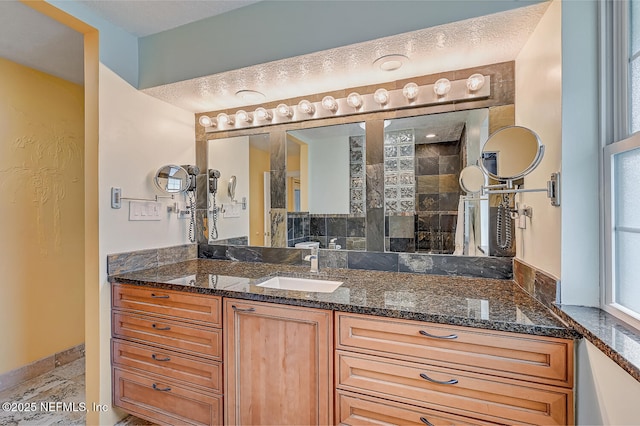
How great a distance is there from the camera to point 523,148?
51.9 inches

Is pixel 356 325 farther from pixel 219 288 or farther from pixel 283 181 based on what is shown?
pixel 283 181

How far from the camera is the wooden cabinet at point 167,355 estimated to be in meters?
1.58

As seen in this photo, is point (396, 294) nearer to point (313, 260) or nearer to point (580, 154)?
point (313, 260)

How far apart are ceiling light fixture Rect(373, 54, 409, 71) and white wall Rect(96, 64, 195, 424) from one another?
161 cm

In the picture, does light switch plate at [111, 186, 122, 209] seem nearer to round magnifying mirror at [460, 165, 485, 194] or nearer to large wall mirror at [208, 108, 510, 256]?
large wall mirror at [208, 108, 510, 256]

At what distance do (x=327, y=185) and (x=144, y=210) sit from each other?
1304mm

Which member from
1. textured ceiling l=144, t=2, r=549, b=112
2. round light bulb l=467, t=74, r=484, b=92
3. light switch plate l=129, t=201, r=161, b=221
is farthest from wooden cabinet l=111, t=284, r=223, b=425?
round light bulb l=467, t=74, r=484, b=92

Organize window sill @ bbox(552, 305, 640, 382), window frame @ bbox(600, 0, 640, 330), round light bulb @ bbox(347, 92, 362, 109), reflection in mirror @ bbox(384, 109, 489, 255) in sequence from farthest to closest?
round light bulb @ bbox(347, 92, 362, 109) < reflection in mirror @ bbox(384, 109, 489, 255) < window frame @ bbox(600, 0, 640, 330) < window sill @ bbox(552, 305, 640, 382)

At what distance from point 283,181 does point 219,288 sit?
99 centimetres

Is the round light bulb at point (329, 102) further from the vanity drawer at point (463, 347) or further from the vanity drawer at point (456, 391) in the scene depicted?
the vanity drawer at point (456, 391)

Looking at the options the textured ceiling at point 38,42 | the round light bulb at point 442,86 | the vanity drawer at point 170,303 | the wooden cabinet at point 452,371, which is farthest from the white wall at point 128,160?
the round light bulb at point 442,86

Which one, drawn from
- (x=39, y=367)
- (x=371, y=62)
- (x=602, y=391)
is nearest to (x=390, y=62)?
(x=371, y=62)

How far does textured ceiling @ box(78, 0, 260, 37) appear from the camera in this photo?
170cm

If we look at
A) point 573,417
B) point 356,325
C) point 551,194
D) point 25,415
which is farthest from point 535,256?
point 25,415
